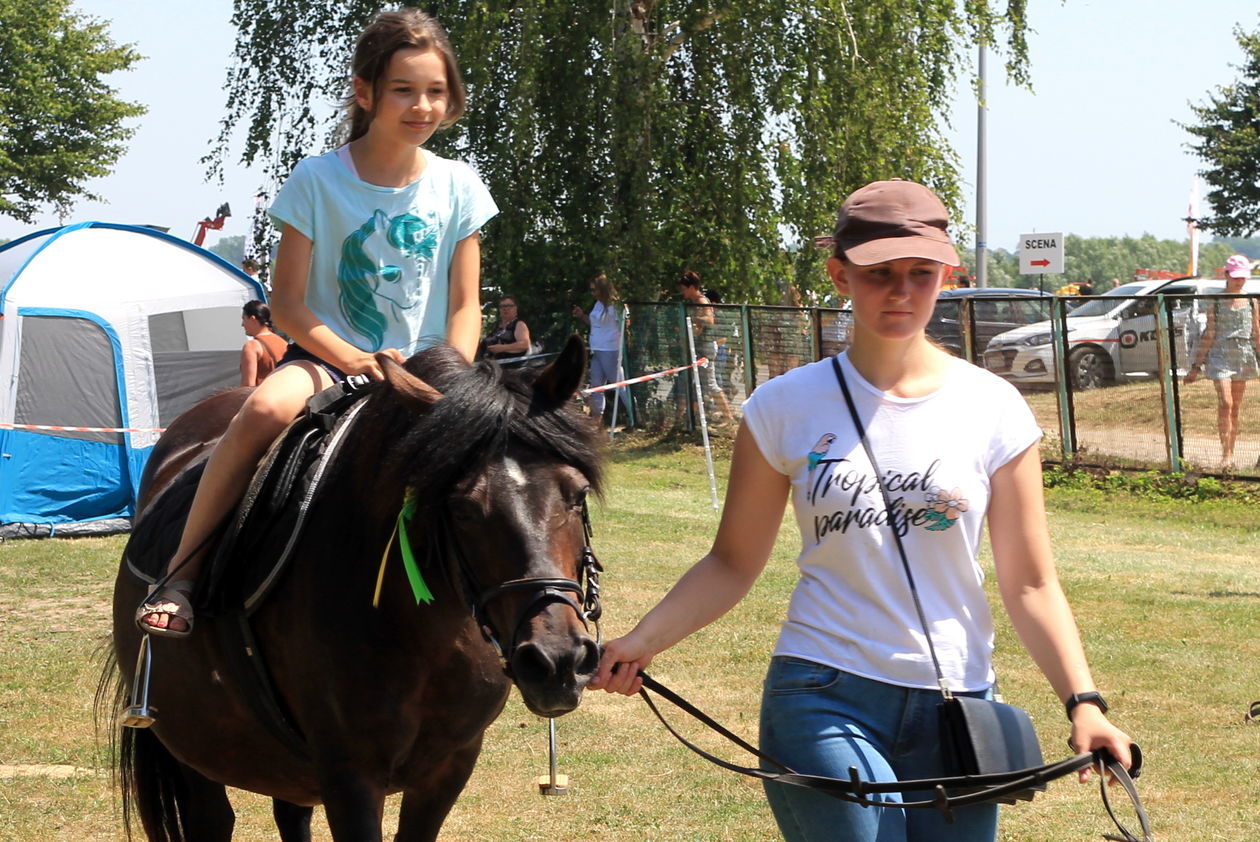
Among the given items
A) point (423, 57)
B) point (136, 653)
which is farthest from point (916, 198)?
point (136, 653)

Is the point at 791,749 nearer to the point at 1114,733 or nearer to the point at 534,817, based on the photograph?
the point at 1114,733

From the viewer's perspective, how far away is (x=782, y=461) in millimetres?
2730

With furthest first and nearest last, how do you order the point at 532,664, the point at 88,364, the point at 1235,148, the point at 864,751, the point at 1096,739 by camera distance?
1. the point at 1235,148
2. the point at 88,364
3. the point at 532,664
4. the point at 864,751
5. the point at 1096,739

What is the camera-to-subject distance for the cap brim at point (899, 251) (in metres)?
2.59

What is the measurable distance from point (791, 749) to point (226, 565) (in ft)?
5.80

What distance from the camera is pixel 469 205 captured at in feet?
13.2

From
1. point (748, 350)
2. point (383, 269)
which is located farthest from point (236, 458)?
point (748, 350)

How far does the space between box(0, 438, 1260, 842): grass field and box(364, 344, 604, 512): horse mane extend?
321 millimetres

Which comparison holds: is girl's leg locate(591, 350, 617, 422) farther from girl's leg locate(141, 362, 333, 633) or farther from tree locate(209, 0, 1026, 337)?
girl's leg locate(141, 362, 333, 633)

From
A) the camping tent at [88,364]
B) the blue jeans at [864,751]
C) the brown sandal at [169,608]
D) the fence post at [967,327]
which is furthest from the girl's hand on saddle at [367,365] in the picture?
the fence post at [967,327]

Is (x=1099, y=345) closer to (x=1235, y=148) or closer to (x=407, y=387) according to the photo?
(x=407, y=387)

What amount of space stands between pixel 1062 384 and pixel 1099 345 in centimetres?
100

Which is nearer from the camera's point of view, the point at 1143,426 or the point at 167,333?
the point at 167,333

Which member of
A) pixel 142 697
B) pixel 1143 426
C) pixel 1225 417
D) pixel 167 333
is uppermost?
pixel 167 333
